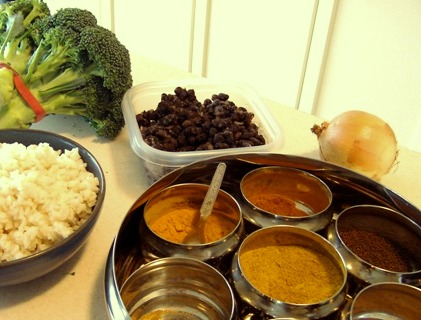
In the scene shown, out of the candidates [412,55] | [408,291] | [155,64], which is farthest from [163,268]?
[412,55]

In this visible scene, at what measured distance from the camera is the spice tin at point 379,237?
0.65 metres

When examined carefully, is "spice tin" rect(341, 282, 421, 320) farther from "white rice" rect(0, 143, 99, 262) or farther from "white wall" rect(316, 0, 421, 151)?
"white wall" rect(316, 0, 421, 151)

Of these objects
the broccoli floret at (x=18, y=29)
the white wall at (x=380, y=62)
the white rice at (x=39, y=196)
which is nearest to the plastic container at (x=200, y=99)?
the white rice at (x=39, y=196)

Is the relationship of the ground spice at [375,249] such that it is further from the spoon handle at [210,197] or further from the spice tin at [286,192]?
the spoon handle at [210,197]

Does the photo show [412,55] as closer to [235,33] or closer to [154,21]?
[235,33]

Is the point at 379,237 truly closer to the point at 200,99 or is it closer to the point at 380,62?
the point at 200,99

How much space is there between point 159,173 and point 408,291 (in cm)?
45

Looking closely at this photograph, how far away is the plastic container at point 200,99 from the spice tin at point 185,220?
0.10 meters

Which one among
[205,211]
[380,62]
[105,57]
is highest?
[105,57]

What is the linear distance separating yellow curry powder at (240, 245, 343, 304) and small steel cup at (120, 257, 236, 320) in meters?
0.05

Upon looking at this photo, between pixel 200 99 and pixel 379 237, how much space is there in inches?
21.3

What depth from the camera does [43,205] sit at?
2.02 ft

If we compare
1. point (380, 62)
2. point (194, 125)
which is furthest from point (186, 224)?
point (380, 62)

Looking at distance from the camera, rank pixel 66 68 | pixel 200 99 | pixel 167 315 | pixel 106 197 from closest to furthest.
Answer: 1. pixel 167 315
2. pixel 106 197
3. pixel 66 68
4. pixel 200 99
